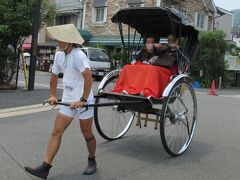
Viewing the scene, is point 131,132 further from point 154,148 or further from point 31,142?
point 31,142

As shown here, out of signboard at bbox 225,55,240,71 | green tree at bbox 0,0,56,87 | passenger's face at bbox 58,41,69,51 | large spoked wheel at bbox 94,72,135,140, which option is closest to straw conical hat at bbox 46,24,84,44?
passenger's face at bbox 58,41,69,51

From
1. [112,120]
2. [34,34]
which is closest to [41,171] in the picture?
[112,120]

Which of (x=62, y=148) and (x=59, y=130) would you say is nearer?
(x=59, y=130)

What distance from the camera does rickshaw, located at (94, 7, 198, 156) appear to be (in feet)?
22.6

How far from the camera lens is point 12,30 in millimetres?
15078

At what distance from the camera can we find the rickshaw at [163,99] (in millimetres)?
6883

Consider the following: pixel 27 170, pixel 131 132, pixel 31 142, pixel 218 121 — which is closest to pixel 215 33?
pixel 218 121

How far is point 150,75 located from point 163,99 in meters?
0.52

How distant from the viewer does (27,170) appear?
5.57 metres

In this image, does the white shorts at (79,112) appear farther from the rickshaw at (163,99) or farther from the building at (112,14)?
the building at (112,14)

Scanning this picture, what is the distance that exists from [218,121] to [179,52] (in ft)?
12.2

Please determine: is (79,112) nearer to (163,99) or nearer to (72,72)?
(72,72)

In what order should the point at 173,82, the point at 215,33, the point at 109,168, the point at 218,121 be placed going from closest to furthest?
1. the point at 109,168
2. the point at 173,82
3. the point at 218,121
4. the point at 215,33

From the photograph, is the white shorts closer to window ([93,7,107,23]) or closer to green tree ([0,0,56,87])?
green tree ([0,0,56,87])
